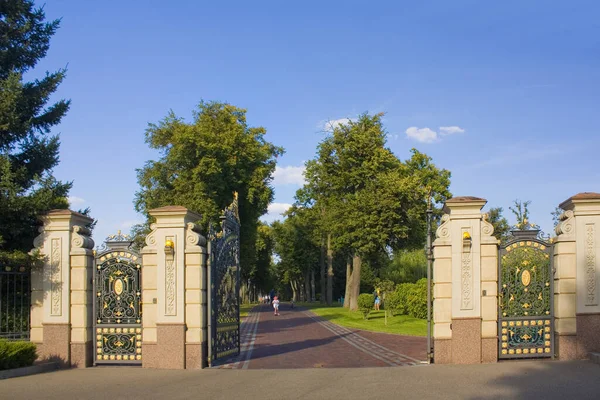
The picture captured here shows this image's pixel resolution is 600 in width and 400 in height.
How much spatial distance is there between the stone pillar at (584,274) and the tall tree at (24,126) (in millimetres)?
12597

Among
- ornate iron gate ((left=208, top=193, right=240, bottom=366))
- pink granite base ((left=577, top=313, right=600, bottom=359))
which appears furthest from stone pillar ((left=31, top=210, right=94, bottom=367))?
pink granite base ((left=577, top=313, right=600, bottom=359))

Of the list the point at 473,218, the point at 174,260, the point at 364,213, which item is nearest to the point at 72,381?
the point at 174,260

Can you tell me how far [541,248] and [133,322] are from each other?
9629mm

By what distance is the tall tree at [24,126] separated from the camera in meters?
14.8

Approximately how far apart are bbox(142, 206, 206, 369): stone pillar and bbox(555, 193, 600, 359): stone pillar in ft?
27.3

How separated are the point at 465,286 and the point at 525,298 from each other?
5.04ft

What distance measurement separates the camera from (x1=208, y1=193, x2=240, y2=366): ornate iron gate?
1418cm

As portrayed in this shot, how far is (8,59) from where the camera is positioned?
16312mm

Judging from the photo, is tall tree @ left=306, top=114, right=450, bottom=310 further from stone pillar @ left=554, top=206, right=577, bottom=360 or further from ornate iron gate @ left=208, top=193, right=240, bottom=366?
stone pillar @ left=554, top=206, right=577, bottom=360

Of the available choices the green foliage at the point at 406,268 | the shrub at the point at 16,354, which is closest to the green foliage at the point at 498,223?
the green foliage at the point at 406,268

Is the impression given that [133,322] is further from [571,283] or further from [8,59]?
[571,283]

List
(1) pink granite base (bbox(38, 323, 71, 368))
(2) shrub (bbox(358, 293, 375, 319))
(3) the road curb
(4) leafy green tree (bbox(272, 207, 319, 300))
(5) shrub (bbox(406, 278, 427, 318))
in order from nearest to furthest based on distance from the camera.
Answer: (3) the road curb < (1) pink granite base (bbox(38, 323, 71, 368)) < (2) shrub (bbox(358, 293, 375, 319)) < (5) shrub (bbox(406, 278, 427, 318)) < (4) leafy green tree (bbox(272, 207, 319, 300))

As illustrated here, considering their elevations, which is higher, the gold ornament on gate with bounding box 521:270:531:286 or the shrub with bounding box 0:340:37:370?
the gold ornament on gate with bounding box 521:270:531:286

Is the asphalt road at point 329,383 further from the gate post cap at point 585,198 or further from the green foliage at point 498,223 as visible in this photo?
the green foliage at point 498,223
